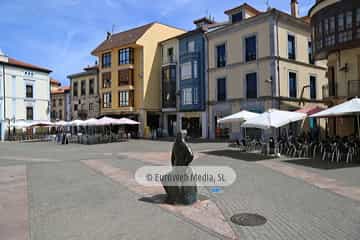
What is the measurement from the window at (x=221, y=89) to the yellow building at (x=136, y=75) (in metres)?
9.57

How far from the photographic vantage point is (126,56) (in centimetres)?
3378

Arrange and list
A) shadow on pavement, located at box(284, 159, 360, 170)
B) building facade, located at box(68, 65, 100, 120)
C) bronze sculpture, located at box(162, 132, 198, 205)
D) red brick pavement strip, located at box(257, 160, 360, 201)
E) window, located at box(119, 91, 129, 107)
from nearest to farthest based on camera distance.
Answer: bronze sculpture, located at box(162, 132, 198, 205) < red brick pavement strip, located at box(257, 160, 360, 201) < shadow on pavement, located at box(284, 159, 360, 170) < window, located at box(119, 91, 129, 107) < building facade, located at box(68, 65, 100, 120)

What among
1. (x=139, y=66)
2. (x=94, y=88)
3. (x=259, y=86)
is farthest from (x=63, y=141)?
(x=259, y=86)

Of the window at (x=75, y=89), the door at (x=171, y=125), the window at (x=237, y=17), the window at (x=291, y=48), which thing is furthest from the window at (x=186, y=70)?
the window at (x=75, y=89)

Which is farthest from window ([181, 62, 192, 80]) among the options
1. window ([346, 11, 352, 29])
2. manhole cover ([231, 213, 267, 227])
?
manhole cover ([231, 213, 267, 227])

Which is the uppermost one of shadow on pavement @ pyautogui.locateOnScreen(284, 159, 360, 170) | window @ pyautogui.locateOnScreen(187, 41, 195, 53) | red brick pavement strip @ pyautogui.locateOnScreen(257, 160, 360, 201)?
window @ pyautogui.locateOnScreen(187, 41, 195, 53)

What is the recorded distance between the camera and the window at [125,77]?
1323 inches

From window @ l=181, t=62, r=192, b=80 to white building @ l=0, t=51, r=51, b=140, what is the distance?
873 inches

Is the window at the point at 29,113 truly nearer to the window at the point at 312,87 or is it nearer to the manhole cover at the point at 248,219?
the window at the point at 312,87

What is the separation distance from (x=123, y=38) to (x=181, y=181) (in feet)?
107

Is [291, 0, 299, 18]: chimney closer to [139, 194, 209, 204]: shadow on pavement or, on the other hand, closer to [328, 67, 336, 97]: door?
[328, 67, 336, 97]: door

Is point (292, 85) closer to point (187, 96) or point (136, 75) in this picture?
point (187, 96)

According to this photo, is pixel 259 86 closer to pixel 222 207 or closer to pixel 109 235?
pixel 222 207

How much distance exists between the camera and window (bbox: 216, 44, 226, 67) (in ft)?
88.1
